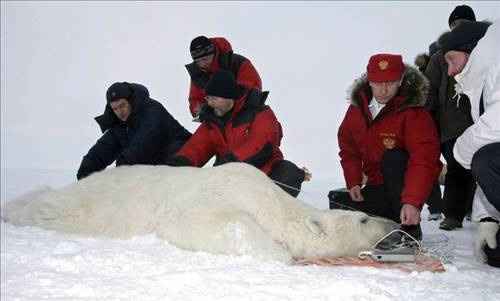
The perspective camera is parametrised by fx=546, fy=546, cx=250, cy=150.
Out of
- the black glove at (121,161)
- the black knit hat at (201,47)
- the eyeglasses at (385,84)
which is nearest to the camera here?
the eyeglasses at (385,84)

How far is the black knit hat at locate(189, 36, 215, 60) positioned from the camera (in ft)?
21.6

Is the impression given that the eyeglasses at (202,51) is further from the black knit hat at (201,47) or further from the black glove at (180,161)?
the black glove at (180,161)

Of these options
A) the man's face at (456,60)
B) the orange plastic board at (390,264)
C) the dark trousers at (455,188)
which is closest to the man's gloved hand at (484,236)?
the orange plastic board at (390,264)

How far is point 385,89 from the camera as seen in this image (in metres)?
4.88

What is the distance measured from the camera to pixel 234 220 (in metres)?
Answer: 3.70

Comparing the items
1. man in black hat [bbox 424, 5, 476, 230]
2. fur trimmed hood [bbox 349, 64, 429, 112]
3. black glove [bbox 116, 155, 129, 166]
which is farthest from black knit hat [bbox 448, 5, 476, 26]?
black glove [bbox 116, 155, 129, 166]

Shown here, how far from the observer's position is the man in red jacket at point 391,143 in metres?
4.61

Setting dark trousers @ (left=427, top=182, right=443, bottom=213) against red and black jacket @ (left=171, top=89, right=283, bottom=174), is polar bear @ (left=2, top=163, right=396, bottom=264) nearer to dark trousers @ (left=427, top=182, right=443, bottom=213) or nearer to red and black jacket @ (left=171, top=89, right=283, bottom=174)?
red and black jacket @ (left=171, top=89, right=283, bottom=174)

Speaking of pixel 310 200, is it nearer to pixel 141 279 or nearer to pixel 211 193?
pixel 211 193

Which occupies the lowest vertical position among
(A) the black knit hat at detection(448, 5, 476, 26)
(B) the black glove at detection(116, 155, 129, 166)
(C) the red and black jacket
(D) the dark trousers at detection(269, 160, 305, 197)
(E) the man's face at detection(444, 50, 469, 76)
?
(D) the dark trousers at detection(269, 160, 305, 197)

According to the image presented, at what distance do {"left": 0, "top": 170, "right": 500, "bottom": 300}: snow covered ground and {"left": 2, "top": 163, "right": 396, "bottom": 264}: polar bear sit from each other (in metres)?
0.18

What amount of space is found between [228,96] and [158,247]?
2148mm

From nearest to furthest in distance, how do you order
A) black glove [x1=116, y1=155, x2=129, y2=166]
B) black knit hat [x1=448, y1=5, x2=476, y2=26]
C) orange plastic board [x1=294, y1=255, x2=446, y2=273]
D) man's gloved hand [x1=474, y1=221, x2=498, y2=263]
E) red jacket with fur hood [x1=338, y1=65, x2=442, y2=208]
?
orange plastic board [x1=294, y1=255, x2=446, y2=273] → man's gloved hand [x1=474, y1=221, x2=498, y2=263] → red jacket with fur hood [x1=338, y1=65, x2=442, y2=208] → black glove [x1=116, y1=155, x2=129, y2=166] → black knit hat [x1=448, y1=5, x2=476, y2=26]

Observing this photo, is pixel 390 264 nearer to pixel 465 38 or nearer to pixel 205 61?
pixel 465 38
